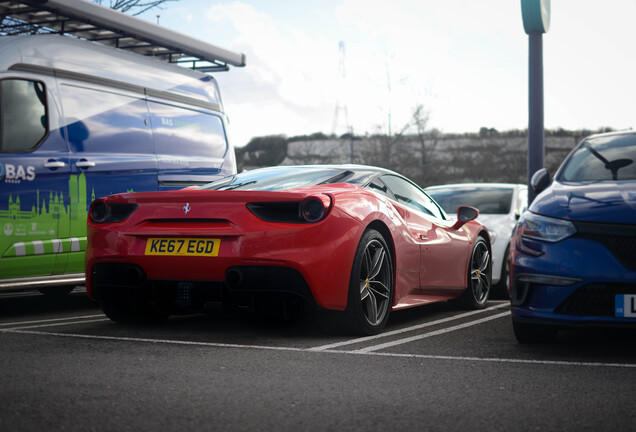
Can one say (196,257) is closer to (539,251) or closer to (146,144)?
(539,251)

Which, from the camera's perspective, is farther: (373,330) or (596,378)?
(373,330)

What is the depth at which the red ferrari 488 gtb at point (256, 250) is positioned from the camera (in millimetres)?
4992

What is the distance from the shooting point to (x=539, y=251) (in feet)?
15.6

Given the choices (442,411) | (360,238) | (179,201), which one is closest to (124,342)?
(179,201)

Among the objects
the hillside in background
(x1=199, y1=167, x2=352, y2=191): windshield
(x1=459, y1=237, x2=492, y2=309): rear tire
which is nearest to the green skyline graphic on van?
(x1=199, y1=167, x2=352, y2=191): windshield

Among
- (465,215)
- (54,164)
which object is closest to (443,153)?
(465,215)

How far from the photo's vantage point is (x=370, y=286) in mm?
5480

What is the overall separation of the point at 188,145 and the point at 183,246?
3.88 meters

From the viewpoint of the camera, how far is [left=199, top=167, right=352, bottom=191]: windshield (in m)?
5.73

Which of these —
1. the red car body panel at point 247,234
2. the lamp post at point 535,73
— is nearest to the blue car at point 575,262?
the red car body panel at point 247,234

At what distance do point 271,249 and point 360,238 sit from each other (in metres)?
0.63

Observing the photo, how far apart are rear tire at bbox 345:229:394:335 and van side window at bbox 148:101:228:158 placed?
11.5 feet

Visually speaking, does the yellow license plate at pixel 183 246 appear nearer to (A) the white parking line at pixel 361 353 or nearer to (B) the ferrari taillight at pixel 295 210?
(B) the ferrari taillight at pixel 295 210

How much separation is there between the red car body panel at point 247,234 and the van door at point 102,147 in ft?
5.20
